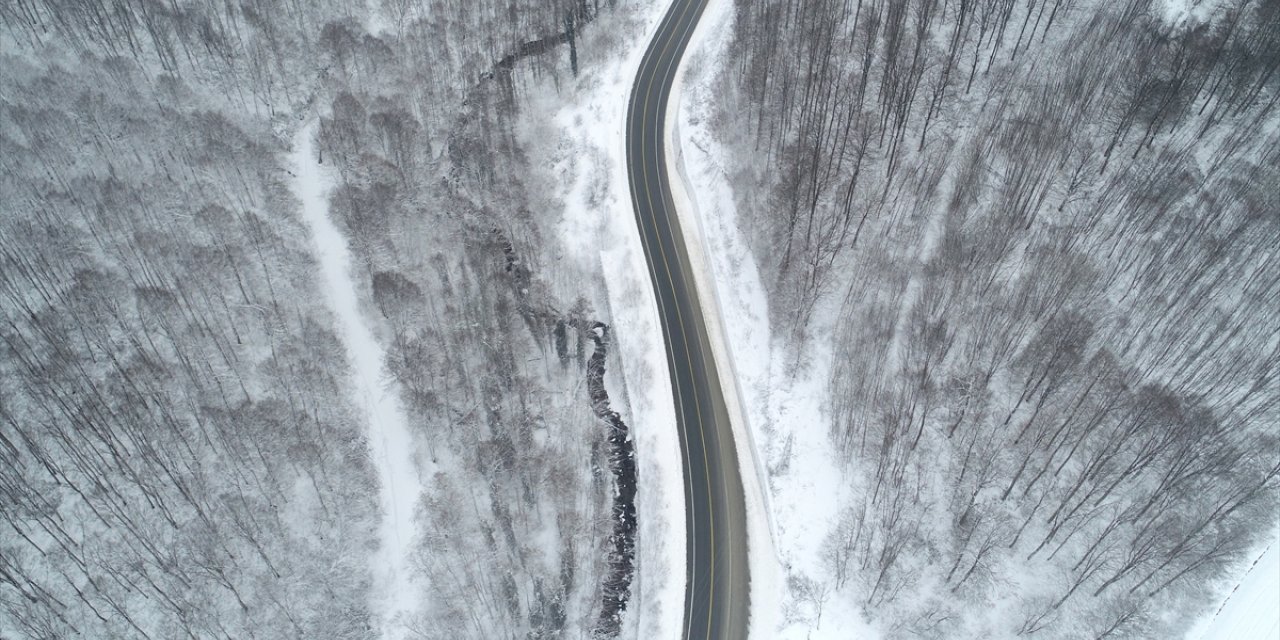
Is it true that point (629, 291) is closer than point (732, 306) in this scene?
No

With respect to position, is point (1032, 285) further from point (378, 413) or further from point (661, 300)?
point (378, 413)

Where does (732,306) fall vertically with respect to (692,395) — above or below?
above

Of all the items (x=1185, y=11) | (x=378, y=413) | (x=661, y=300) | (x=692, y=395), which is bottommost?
(x=692, y=395)

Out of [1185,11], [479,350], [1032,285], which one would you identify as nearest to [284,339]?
[479,350]

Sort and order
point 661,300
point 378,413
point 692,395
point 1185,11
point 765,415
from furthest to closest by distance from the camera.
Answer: point 1185,11, point 661,300, point 378,413, point 692,395, point 765,415

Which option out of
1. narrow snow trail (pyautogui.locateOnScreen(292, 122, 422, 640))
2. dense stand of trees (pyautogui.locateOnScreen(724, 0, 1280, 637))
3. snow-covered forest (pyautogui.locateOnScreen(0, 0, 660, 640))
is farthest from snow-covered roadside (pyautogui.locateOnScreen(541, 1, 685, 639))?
narrow snow trail (pyautogui.locateOnScreen(292, 122, 422, 640))

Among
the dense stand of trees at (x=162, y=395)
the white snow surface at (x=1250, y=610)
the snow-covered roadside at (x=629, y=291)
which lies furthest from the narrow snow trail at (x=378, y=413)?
the white snow surface at (x=1250, y=610)
